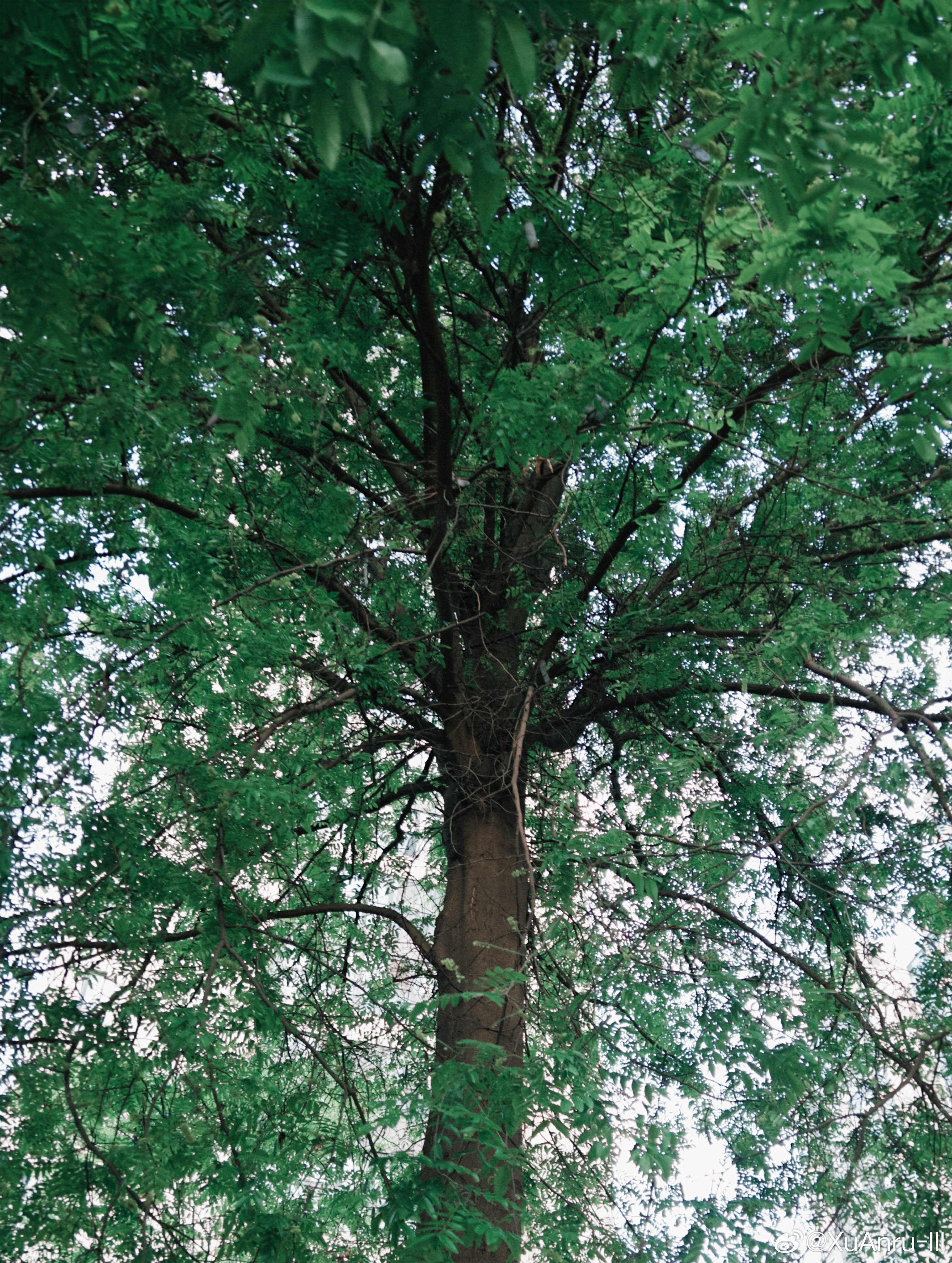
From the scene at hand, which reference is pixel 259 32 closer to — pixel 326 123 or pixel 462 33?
pixel 326 123

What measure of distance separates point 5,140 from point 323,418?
4.82 feet

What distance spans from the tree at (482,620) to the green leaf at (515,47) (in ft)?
0.50

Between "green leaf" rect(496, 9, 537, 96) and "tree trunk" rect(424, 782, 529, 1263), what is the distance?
2753 mm

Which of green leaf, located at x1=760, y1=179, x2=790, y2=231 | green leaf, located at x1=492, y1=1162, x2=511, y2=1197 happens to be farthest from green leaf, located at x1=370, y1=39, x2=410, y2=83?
green leaf, located at x1=492, y1=1162, x2=511, y2=1197

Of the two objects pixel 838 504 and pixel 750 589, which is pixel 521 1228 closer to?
pixel 750 589

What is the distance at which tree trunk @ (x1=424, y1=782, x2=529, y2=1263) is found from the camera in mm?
3586

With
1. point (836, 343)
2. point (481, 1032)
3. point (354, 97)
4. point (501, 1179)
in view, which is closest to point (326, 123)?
point (354, 97)

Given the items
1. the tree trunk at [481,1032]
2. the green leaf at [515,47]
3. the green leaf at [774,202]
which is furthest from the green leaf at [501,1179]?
the green leaf at [515,47]

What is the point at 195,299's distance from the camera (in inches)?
132

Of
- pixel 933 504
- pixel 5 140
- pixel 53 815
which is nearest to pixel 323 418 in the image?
pixel 5 140

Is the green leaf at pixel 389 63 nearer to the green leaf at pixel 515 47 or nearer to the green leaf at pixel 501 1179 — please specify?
the green leaf at pixel 515 47

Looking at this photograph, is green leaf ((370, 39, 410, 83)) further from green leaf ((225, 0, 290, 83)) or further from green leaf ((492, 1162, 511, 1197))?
green leaf ((492, 1162, 511, 1197))

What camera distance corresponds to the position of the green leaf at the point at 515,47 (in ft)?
5.76

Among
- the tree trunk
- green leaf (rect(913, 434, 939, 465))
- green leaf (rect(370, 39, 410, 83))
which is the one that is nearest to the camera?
green leaf (rect(370, 39, 410, 83))
